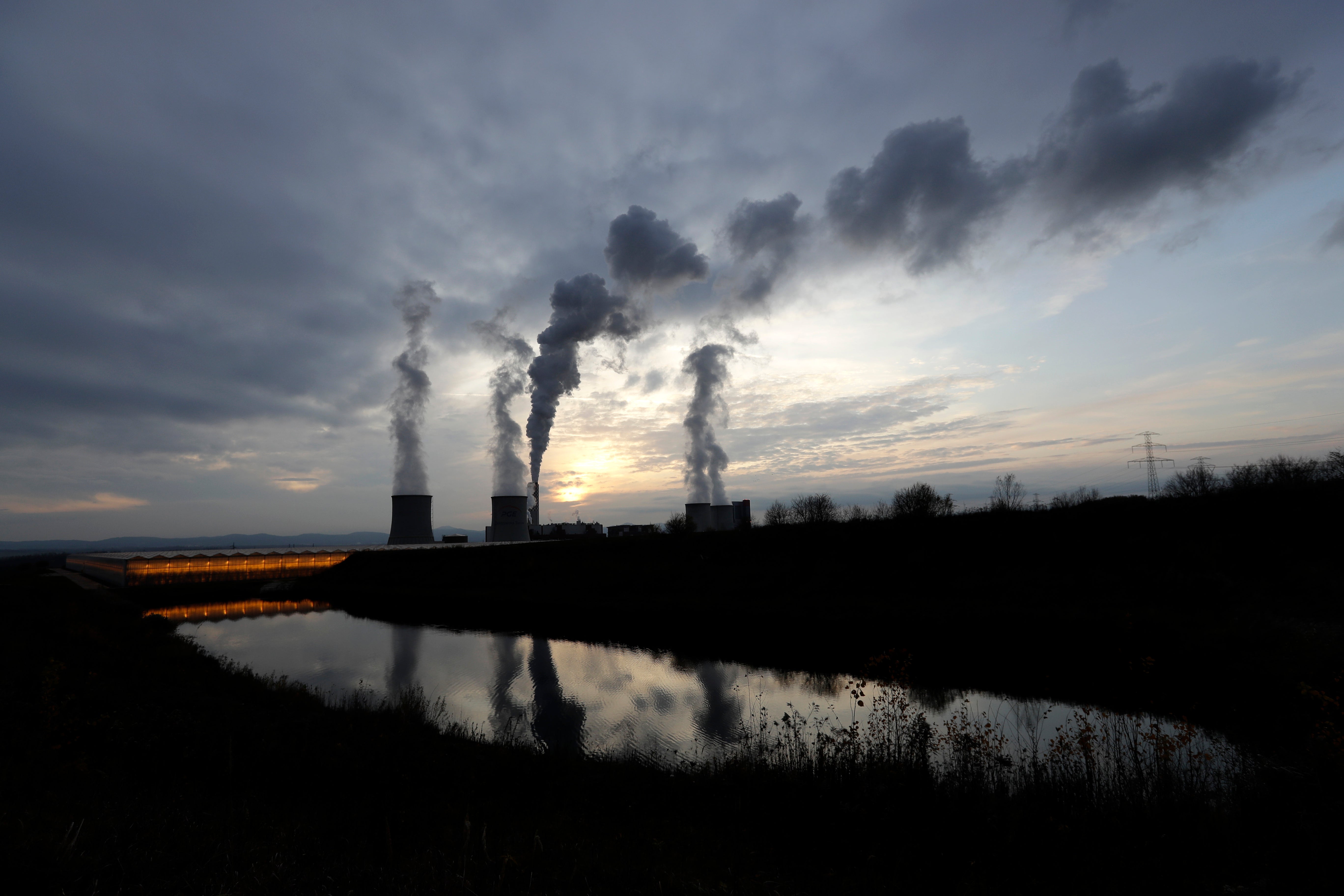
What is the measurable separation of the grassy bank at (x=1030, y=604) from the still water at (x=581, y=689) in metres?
1.79

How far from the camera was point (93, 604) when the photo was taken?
97.1 feet

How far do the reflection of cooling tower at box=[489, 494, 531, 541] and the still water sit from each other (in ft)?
81.0

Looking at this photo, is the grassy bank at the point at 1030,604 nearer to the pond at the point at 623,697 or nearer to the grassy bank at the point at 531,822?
the pond at the point at 623,697

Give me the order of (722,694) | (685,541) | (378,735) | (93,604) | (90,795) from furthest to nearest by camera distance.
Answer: (685,541), (93,604), (722,694), (378,735), (90,795)

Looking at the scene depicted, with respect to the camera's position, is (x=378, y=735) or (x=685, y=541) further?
(x=685, y=541)

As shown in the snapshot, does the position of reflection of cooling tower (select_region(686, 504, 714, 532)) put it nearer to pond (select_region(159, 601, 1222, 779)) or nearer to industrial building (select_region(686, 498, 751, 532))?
industrial building (select_region(686, 498, 751, 532))

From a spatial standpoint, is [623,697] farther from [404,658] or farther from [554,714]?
[404,658]

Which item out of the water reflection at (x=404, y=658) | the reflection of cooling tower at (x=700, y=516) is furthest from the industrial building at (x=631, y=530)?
the water reflection at (x=404, y=658)

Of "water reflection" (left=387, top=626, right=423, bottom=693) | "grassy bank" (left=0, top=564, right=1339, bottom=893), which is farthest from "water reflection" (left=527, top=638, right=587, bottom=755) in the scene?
"water reflection" (left=387, top=626, right=423, bottom=693)

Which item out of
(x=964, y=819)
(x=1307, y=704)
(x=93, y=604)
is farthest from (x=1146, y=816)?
(x=93, y=604)

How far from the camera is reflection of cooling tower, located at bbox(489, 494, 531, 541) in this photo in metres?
51.7

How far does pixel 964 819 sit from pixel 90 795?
9554mm

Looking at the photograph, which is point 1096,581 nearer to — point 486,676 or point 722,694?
point 722,694

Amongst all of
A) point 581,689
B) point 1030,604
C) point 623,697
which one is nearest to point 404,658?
point 581,689
